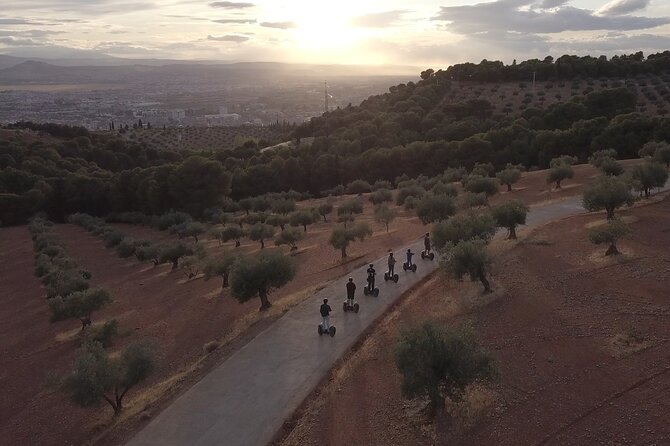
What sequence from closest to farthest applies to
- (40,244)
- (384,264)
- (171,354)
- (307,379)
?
(307,379), (171,354), (384,264), (40,244)

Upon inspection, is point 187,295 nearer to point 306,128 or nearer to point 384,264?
point 384,264

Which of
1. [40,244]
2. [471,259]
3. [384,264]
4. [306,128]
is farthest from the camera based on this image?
[306,128]

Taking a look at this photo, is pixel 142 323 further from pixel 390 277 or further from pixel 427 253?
pixel 427 253

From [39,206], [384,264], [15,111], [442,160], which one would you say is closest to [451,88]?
[442,160]

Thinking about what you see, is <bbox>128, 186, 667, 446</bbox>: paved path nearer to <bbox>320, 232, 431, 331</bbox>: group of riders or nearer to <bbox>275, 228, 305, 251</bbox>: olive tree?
<bbox>320, 232, 431, 331</bbox>: group of riders

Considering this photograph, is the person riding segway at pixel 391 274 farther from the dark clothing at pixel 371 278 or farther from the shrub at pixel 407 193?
the shrub at pixel 407 193

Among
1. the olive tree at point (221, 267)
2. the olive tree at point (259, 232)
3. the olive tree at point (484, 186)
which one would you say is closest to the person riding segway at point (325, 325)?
the olive tree at point (221, 267)

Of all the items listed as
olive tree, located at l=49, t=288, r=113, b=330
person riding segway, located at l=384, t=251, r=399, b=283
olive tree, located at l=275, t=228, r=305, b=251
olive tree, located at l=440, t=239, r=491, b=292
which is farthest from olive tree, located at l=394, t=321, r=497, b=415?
olive tree, located at l=275, t=228, r=305, b=251
